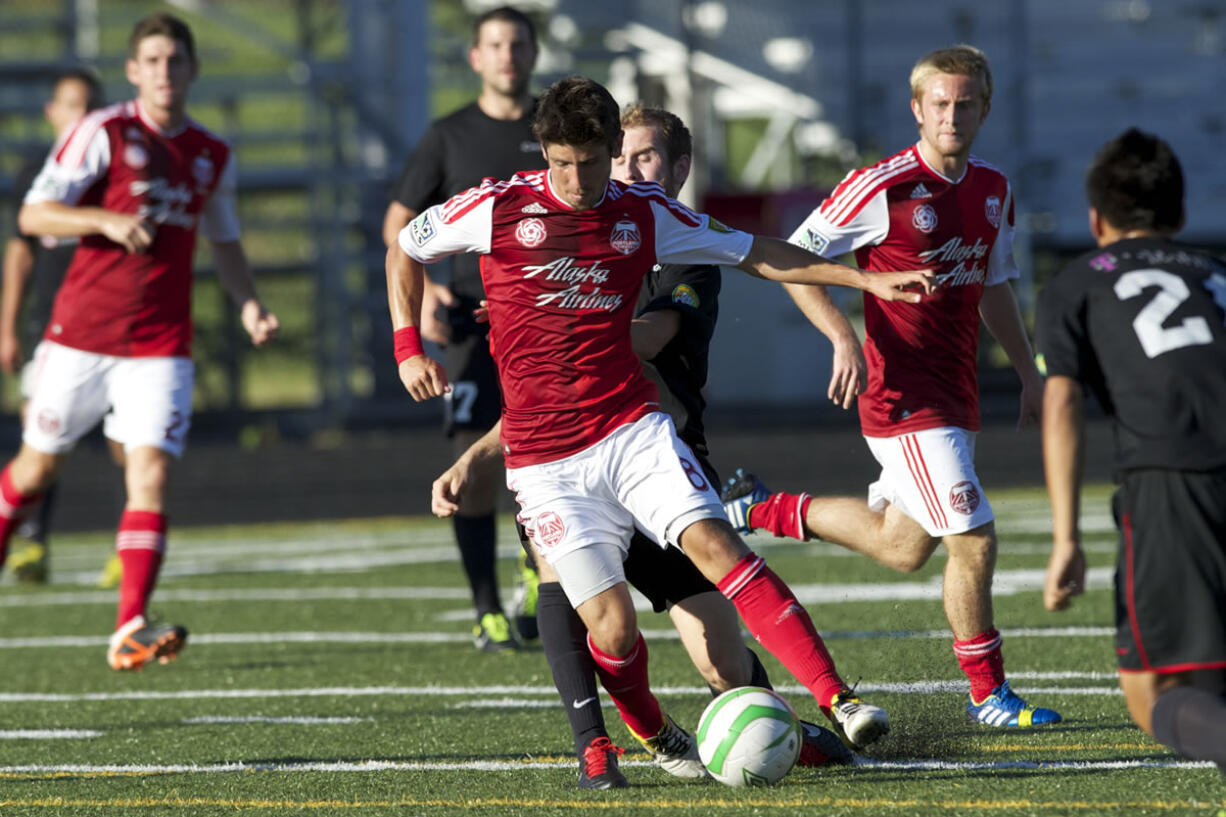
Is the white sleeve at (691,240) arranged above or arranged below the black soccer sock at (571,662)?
above

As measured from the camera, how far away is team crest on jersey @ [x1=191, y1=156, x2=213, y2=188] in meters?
7.00

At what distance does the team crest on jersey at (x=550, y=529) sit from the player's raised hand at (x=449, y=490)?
211mm

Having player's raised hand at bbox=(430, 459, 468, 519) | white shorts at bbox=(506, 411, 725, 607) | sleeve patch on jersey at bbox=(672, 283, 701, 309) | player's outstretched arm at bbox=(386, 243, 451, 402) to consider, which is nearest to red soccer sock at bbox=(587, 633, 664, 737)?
white shorts at bbox=(506, 411, 725, 607)

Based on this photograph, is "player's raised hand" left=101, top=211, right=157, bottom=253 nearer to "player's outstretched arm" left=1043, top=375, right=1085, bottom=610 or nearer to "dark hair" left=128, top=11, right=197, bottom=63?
"dark hair" left=128, top=11, right=197, bottom=63

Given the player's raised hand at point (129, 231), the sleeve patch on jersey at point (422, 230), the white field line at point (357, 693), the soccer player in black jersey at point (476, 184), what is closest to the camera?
the sleeve patch on jersey at point (422, 230)

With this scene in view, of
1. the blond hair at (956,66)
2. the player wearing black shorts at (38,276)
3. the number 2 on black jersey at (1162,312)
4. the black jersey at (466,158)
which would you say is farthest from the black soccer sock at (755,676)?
the player wearing black shorts at (38,276)

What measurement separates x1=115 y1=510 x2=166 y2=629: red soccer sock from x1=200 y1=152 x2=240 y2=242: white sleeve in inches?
47.1

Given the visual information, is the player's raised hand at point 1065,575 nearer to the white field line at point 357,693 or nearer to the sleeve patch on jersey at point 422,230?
the sleeve patch on jersey at point 422,230

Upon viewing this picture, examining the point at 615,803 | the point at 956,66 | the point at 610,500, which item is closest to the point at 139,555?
the point at 610,500

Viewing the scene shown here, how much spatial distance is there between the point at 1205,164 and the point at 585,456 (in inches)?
811

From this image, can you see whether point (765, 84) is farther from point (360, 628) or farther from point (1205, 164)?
point (360, 628)

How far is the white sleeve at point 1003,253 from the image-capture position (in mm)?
5363

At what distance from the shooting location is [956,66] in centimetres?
518

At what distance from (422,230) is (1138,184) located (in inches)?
70.5
